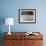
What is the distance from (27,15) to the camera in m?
4.54

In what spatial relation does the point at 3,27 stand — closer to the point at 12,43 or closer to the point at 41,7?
the point at 12,43

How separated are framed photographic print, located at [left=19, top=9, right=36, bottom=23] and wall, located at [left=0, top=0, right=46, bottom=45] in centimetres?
11

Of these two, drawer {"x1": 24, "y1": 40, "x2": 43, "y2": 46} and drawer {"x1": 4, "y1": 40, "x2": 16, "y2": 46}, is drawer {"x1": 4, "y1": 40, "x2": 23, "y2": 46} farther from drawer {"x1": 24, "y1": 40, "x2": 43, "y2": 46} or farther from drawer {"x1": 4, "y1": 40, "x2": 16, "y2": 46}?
drawer {"x1": 24, "y1": 40, "x2": 43, "y2": 46}

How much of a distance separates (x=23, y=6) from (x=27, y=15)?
0.34m

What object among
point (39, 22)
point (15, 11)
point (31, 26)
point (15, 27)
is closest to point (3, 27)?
point (15, 27)

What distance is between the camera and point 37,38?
4.01 metres

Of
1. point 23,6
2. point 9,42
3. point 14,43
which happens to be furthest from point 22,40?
point 23,6

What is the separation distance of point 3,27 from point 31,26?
0.97 meters

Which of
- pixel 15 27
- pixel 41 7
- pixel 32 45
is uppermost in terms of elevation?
pixel 41 7

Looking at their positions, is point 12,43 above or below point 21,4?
below

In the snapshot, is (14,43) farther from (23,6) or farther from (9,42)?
(23,6)

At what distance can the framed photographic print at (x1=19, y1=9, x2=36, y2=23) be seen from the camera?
14.8ft

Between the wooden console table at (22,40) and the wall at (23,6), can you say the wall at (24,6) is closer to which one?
the wall at (23,6)

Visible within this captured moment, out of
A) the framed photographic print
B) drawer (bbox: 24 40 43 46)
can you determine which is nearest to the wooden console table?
drawer (bbox: 24 40 43 46)
